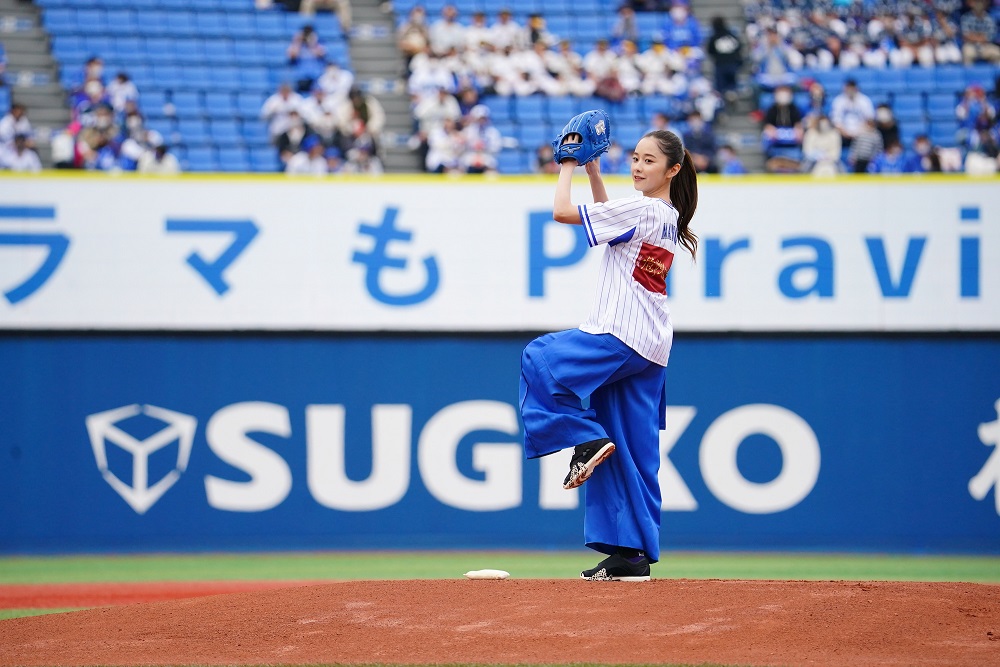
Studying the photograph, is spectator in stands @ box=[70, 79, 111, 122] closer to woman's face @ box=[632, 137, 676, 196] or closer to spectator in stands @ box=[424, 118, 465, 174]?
spectator in stands @ box=[424, 118, 465, 174]

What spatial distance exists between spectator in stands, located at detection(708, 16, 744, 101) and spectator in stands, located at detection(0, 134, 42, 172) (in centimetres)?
841

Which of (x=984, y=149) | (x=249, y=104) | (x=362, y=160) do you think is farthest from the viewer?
(x=249, y=104)

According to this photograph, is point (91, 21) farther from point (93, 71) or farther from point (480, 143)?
point (480, 143)

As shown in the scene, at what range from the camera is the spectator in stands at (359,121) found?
14.5 m

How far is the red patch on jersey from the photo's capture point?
6.14 meters

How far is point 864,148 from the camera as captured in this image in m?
14.9

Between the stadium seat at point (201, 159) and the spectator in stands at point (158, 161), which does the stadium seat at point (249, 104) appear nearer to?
the stadium seat at point (201, 159)

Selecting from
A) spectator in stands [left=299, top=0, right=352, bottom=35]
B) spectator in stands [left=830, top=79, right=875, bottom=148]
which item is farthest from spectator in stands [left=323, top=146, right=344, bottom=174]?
spectator in stands [left=830, top=79, right=875, bottom=148]

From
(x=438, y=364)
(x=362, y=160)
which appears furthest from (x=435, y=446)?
(x=362, y=160)

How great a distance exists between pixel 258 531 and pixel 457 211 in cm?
367

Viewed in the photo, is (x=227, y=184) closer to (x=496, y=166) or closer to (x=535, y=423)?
(x=496, y=166)

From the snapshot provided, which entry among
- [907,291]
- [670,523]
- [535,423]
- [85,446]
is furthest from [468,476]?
[535,423]

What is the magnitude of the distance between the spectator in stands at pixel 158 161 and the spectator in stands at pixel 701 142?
585cm

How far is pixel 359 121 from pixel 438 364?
12.3 feet
